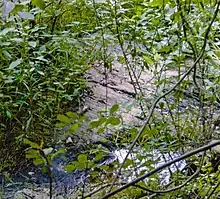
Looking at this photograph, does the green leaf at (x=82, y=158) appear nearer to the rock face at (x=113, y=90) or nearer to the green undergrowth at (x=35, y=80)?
the green undergrowth at (x=35, y=80)

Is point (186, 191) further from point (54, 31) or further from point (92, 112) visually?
point (54, 31)

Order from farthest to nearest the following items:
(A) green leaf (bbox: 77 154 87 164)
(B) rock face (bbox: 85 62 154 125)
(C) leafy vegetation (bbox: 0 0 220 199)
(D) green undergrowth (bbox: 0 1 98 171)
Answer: (B) rock face (bbox: 85 62 154 125)
(D) green undergrowth (bbox: 0 1 98 171)
(C) leafy vegetation (bbox: 0 0 220 199)
(A) green leaf (bbox: 77 154 87 164)

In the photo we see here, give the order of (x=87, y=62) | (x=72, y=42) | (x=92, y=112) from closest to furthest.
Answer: (x=72, y=42)
(x=92, y=112)
(x=87, y=62)

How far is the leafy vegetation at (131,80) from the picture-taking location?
1332mm

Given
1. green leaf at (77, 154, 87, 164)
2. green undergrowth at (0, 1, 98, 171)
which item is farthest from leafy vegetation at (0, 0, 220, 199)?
green leaf at (77, 154, 87, 164)

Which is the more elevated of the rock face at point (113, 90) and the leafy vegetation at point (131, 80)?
the leafy vegetation at point (131, 80)

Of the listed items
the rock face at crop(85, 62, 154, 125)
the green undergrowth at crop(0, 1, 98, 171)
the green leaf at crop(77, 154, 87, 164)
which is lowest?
the rock face at crop(85, 62, 154, 125)

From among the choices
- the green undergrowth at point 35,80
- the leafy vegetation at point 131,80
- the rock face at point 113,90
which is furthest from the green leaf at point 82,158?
the rock face at point 113,90

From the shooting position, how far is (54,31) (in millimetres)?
2199

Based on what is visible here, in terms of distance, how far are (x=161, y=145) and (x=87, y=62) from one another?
38.7 inches

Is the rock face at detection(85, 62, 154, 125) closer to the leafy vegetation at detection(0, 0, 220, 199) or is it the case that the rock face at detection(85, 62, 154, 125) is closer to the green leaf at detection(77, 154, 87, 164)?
the leafy vegetation at detection(0, 0, 220, 199)

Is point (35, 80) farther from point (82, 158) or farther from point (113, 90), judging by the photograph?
point (82, 158)

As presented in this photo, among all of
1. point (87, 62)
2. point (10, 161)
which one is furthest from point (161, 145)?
point (87, 62)

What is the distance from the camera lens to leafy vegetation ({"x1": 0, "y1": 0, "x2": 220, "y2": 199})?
133 cm
